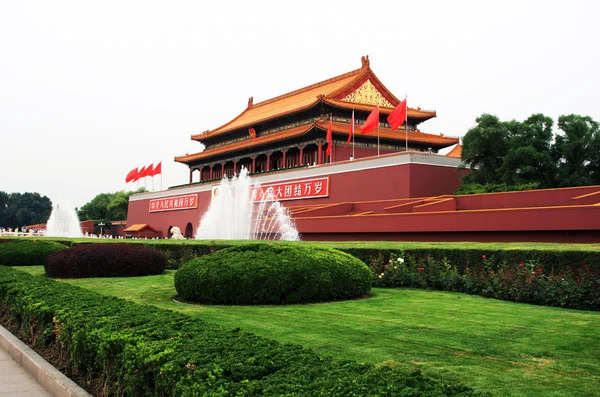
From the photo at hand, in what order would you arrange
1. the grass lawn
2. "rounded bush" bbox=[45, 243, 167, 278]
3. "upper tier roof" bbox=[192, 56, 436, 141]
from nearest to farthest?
the grass lawn, "rounded bush" bbox=[45, 243, 167, 278], "upper tier roof" bbox=[192, 56, 436, 141]

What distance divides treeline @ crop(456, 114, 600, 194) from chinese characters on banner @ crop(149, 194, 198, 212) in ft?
A: 68.4

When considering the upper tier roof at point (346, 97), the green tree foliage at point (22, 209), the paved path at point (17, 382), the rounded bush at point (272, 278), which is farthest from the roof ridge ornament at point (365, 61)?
the green tree foliage at point (22, 209)

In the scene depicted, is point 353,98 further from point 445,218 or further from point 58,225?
point 58,225

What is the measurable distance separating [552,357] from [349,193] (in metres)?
22.2

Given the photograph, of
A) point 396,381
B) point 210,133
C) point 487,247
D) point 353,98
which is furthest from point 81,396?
point 210,133

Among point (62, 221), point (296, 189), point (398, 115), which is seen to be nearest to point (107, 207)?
point (62, 221)

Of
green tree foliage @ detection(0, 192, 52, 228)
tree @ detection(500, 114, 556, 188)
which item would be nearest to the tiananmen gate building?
tree @ detection(500, 114, 556, 188)

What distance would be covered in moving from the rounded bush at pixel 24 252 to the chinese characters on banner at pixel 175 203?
21746 millimetres

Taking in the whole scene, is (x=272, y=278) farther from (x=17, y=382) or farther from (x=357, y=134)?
(x=357, y=134)

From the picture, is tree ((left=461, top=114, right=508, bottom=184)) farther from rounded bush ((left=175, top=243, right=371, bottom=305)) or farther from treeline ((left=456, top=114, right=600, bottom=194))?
rounded bush ((left=175, top=243, right=371, bottom=305))

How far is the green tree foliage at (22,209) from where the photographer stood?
265 feet

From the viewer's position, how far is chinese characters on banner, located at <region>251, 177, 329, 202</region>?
2873 cm

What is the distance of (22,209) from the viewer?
80.3 metres

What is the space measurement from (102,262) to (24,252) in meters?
5.04
